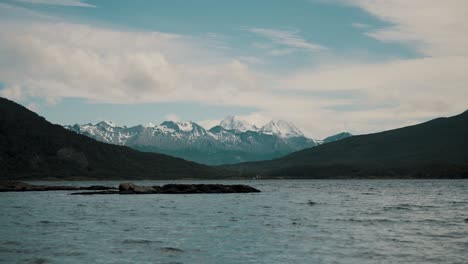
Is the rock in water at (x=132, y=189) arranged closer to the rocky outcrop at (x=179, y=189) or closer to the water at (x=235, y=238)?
the rocky outcrop at (x=179, y=189)

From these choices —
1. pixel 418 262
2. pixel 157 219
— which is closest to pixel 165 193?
pixel 157 219

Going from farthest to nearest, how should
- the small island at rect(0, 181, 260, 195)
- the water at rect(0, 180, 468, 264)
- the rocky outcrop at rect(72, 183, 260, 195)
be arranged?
1. the small island at rect(0, 181, 260, 195)
2. the rocky outcrop at rect(72, 183, 260, 195)
3. the water at rect(0, 180, 468, 264)

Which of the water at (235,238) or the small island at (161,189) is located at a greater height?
the small island at (161,189)

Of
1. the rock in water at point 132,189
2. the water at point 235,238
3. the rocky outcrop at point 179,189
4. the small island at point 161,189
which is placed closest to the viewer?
the water at point 235,238

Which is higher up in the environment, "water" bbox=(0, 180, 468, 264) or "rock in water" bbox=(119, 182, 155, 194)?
"rock in water" bbox=(119, 182, 155, 194)

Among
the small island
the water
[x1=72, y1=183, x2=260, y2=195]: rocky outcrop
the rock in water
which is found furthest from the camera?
the small island

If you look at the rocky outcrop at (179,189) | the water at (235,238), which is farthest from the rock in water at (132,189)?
the water at (235,238)

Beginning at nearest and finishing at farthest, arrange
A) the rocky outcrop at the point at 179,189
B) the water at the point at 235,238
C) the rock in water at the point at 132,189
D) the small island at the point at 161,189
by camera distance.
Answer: the water at the point at 235,238
the rock in water at the point at 132,189
the rocky outcrop at the point at 179,189
the small island at the point at 161,189

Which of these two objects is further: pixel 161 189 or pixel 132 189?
pixel 161 189

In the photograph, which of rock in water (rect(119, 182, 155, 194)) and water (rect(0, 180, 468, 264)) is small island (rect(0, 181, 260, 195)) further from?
water (rect(0, 180, 468, 264))

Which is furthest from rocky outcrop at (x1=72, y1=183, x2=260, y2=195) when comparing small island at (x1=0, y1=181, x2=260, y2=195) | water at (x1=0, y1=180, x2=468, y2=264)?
water at (x1=0, y1=180, x2=468, y2=264)

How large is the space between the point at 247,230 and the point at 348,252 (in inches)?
678

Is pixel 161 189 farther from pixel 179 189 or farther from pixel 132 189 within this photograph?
pixel 132 189

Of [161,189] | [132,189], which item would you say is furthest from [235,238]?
[161,189]
